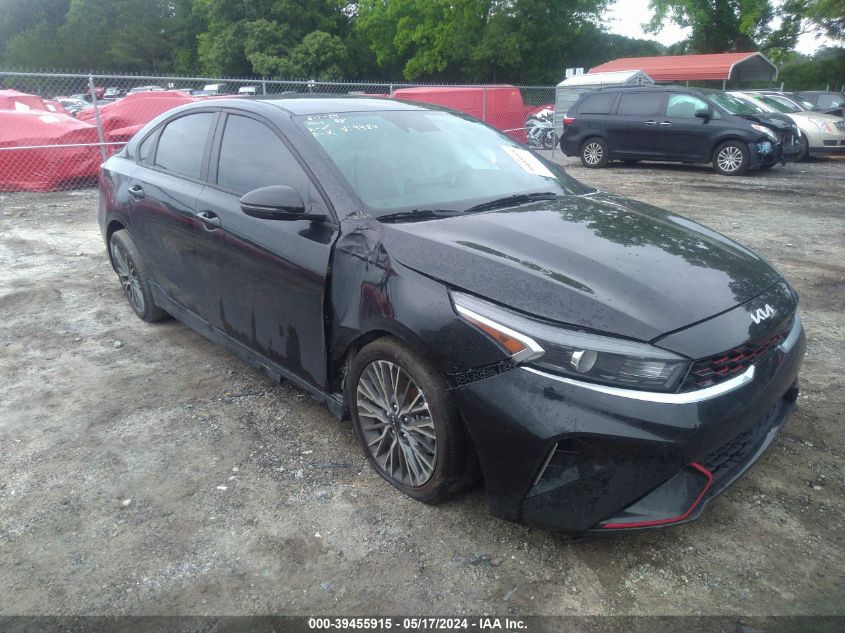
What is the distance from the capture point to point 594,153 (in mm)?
14539

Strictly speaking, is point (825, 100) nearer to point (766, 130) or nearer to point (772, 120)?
point (772, 120)

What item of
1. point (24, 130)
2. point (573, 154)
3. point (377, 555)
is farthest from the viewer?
point (573, 154)

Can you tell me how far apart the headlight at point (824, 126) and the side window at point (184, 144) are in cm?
1536

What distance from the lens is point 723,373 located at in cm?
224

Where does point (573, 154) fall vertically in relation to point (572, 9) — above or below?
below

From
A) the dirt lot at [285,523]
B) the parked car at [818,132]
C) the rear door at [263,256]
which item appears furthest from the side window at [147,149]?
the parked car at [818,132]

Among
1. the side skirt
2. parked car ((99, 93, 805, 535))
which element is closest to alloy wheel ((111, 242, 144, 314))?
the side skirt

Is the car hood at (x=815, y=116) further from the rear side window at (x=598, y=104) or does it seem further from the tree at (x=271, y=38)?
the tree at (x=271, y=38)

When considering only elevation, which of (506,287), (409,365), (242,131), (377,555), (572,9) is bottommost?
(377,555)

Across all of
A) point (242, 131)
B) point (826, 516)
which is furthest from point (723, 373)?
point (242, 131)

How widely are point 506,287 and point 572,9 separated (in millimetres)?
48359

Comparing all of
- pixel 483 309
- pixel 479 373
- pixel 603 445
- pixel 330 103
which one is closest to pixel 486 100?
pixel 330 103

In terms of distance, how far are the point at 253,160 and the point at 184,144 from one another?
2.99 feet

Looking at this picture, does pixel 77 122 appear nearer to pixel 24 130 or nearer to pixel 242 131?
pixel 24 130
